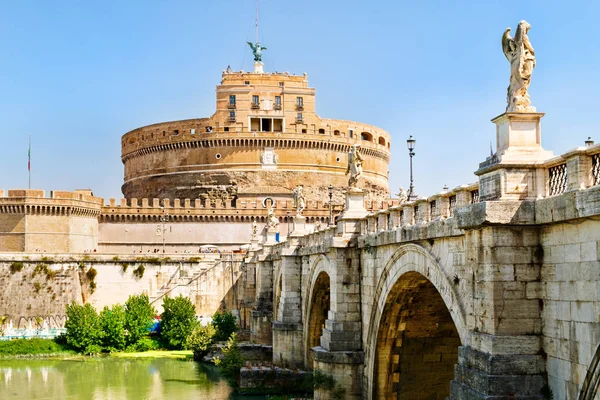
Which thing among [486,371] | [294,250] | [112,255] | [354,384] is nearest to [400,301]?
[354,384]

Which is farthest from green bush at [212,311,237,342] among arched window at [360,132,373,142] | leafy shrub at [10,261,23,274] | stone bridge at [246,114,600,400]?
arched window at [360,132,373,142]

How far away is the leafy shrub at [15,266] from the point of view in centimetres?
4391

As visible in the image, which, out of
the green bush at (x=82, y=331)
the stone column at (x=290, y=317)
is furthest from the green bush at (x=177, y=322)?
the stone column at (x=290, y=317)

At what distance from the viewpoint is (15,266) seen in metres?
43.9

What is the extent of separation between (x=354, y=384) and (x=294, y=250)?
8919mm

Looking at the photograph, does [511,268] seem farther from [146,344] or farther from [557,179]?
[146,344]

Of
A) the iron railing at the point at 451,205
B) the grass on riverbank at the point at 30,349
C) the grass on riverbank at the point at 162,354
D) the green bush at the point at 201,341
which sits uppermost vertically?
the iron railing at the point at 451,205

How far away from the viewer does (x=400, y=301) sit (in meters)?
15.5

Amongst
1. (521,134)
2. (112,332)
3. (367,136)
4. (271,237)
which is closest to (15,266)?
(112,332)

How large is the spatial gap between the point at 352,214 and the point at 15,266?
31502 millimetres

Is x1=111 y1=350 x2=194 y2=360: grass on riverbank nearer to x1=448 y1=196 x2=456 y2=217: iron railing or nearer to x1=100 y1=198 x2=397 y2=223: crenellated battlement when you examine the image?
x1=100 y1=198 x2=397 y2=223: crenellated battlement

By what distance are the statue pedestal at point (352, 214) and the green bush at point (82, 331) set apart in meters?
23.0

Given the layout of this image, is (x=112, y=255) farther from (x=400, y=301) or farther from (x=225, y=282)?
(x=400, y=301)

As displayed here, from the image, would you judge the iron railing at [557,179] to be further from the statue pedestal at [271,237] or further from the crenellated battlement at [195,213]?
the crenellated battlement at [195,213]
